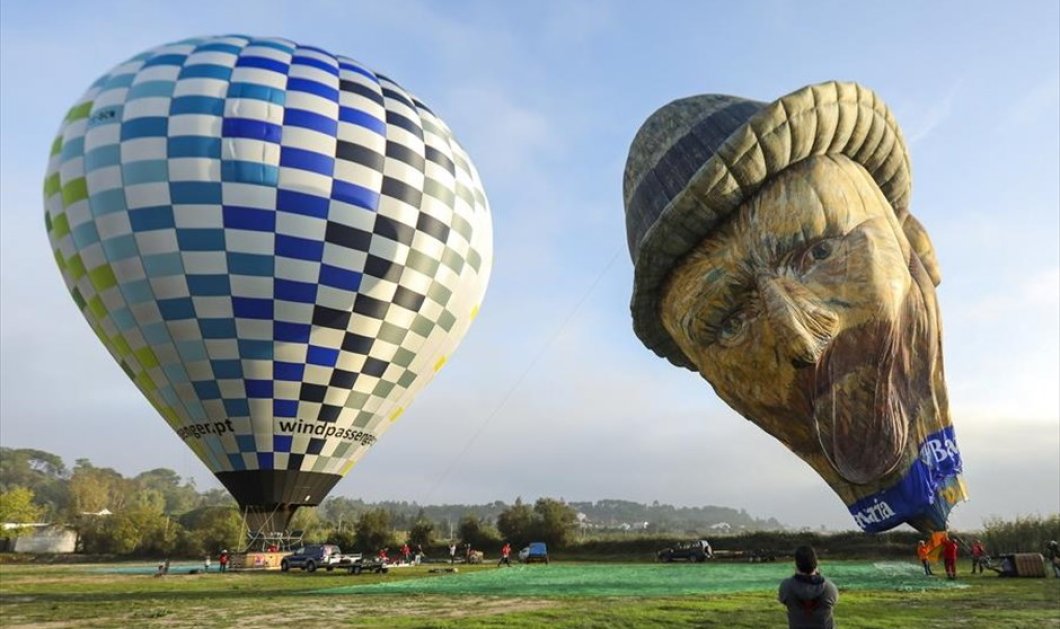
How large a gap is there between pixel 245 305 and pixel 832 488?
1398 cm

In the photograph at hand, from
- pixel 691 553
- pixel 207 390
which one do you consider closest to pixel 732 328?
pixel 207 390

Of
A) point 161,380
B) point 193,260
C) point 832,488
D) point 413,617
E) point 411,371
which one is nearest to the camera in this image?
point 832,488

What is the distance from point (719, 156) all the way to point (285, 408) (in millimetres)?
14212

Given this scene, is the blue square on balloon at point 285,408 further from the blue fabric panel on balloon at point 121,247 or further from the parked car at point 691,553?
the parked car at point 691,553

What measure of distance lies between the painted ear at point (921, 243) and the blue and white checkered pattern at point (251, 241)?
12.9 meters

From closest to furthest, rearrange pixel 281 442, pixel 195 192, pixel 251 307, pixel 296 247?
pixel 195 192
pixel 251 307
pixel 296 247
pixel 281 442

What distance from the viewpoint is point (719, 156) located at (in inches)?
202

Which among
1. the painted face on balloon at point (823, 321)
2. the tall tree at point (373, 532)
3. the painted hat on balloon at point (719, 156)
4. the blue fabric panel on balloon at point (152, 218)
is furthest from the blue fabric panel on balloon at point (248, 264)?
the tall tree at point (373, 532)

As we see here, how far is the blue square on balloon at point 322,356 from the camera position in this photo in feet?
54.2

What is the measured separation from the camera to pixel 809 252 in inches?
201

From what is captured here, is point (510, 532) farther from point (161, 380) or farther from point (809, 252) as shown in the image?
point (809, 252)

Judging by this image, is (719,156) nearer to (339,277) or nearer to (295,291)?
(339,277)

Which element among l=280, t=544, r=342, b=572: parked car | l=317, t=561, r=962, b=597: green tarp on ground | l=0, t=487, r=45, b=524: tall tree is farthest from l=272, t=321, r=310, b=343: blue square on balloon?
l=0, t=487, r=45, b=524: tall tree

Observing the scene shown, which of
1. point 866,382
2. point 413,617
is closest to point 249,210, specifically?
point 413,617
